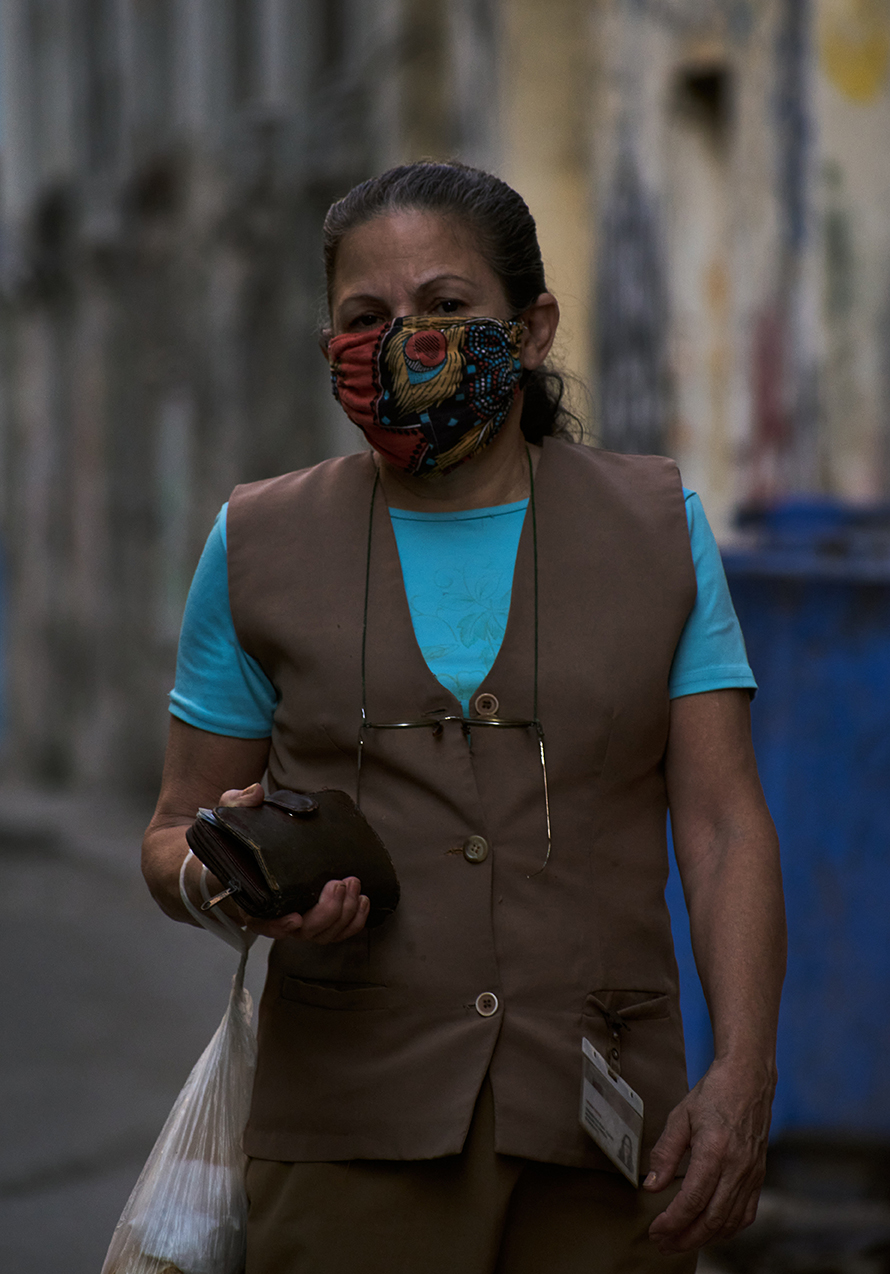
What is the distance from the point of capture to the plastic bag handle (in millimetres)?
1893

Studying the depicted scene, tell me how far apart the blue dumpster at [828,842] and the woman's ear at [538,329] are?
1666 millimetres

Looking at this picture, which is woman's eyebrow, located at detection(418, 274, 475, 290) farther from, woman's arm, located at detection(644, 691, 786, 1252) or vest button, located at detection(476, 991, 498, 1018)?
vest button, located at detection(476, 991, 498, 1018)

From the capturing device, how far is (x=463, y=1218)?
186cm

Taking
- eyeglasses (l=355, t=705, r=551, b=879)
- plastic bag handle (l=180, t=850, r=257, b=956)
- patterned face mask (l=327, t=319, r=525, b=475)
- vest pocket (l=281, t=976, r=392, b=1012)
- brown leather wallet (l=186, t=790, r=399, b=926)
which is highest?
patterned face mask (l=327, t=319, r=525, b=475)

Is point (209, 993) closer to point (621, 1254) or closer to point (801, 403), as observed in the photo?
point (801, 403)

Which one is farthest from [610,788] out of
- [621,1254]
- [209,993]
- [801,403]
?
[209,993]

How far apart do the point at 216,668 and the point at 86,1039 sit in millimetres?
4098

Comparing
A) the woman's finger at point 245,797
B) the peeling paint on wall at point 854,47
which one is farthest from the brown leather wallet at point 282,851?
the peeling paint on wall at point 854,47

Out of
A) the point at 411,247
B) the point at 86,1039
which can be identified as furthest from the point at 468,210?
the point at 86,1039

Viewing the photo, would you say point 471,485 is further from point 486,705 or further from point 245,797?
point 245,797

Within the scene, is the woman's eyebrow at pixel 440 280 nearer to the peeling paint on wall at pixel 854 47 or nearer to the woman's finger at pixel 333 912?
the woman's finger at pixel 333 912

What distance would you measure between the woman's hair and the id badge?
868 millimetres

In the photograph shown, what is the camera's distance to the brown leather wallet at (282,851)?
5.68 feet

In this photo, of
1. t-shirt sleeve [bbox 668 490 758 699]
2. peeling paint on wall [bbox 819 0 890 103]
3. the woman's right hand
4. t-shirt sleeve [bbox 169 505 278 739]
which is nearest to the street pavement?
t-shirt sleeve [bbox 169 505 278 739]
